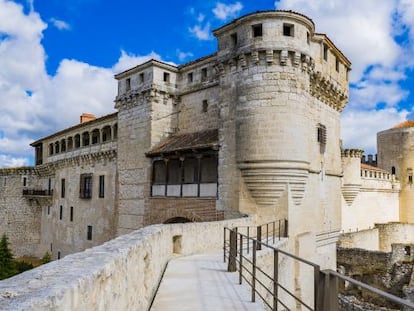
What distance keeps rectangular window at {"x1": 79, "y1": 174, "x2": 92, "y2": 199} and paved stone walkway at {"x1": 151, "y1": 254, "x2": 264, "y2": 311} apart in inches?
718

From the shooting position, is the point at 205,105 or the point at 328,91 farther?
the point at 205,105

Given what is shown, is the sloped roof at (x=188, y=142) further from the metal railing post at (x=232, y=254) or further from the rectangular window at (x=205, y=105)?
the metal railing post at (x=232, y=254)

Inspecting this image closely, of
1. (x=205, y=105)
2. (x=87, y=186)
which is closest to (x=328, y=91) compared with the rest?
(x=205, y=105)

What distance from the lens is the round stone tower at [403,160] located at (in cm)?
3853

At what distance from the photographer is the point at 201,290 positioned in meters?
6.71

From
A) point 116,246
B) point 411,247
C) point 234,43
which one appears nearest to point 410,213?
point 411,247

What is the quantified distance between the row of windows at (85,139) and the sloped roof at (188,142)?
5.43 metres

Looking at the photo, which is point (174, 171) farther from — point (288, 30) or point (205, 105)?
point (288, 30)

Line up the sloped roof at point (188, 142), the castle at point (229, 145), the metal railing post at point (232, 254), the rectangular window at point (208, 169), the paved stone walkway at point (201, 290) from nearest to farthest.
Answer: the paved stone walkway at point (201, 290) → the metal railing post at point (232, 254) → the castle at point (229, 145) → the sloped roof at point (188, 142) → the rectangular window at point (208, 169)

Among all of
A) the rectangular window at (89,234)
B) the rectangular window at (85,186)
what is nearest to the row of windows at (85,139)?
the rectangular window at (85,186)

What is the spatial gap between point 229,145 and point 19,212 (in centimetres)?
2546

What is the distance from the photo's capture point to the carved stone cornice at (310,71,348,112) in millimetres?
16922

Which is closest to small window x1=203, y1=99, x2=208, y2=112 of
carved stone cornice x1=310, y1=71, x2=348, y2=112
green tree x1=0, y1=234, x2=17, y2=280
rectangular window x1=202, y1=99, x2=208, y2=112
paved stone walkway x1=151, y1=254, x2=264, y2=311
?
rectangular window x1=202, y1=99, x2=208, y2=112

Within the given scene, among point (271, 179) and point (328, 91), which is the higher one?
point (328, 91)
